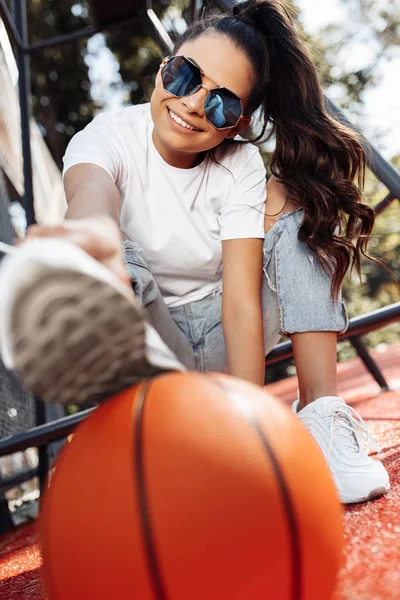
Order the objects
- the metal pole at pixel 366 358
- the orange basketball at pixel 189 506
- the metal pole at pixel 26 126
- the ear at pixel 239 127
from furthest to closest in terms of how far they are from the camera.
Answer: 1. the metal pole at pixel 366 358
2. the metal pole at pixel 26 126
3. the ear at pixel 239 127
4. the orange basketball at pixel 189 506

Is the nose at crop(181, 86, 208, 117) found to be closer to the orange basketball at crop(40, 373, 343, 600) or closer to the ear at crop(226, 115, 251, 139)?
the ear at crop(226, 115, 251, 139)

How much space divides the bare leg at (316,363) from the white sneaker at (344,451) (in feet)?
0.15

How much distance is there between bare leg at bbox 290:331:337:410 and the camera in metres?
1.52

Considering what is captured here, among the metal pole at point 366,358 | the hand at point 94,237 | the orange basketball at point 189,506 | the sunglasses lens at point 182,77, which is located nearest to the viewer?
the orange basketball at point 189,506

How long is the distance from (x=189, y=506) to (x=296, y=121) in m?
1.29

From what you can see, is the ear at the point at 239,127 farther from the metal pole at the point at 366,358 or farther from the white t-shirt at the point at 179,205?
the metal pole at the point at 366,358

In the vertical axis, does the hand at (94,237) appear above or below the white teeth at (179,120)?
above

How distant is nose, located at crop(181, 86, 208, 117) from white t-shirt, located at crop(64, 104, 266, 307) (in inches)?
8.8

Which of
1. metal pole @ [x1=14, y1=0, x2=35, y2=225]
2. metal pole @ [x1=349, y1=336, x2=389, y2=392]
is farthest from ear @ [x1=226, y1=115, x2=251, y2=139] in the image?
metal pole @ [x1=349, y1=336, x2=389, y2=392]

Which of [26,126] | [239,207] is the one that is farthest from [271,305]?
[26,126]

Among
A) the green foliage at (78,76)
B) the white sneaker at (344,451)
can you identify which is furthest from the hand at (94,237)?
the green foliage at (78,76)

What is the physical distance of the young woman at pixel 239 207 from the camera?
153 centimetres

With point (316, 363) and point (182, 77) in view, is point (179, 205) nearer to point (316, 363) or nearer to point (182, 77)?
point (182, 77)

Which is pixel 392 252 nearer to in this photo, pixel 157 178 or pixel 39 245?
pixel 157 178
